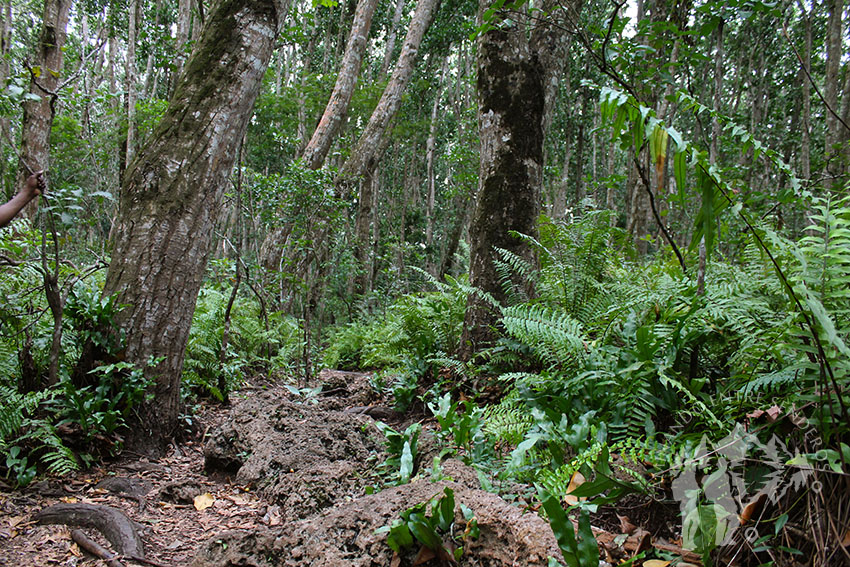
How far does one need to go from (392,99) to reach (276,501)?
8.52 m

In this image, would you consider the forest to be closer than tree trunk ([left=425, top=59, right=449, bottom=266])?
Yes

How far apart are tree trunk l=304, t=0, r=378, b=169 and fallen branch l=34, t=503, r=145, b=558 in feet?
22.3

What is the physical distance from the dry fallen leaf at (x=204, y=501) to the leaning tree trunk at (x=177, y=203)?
0.71 m

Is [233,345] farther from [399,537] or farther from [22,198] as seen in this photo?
[399,537]

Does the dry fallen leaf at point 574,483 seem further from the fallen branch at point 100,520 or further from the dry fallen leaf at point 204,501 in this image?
the dry fallen leaf at point 204,501

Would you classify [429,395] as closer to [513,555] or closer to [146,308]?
[146,308]

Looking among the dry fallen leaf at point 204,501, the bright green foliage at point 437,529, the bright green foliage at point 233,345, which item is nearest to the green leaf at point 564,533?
the bright green foliage at point 437,529

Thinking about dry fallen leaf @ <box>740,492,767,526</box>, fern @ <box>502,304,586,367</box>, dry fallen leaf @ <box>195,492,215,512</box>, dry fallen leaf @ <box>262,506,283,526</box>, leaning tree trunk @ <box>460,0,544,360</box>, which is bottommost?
dry fallen leaf @ <box>195,492,215,512</box>

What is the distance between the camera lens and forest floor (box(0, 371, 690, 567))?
5.68 ft

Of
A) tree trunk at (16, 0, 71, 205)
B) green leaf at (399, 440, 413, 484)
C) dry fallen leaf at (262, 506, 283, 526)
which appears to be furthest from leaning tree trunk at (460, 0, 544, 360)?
tree trunk at (16, 0, 71, 205)

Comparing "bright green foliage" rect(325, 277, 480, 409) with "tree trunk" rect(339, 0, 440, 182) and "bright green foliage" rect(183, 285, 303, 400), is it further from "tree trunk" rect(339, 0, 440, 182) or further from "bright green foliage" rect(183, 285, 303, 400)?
"tree trunk" rect(339, 0, 440, 182)

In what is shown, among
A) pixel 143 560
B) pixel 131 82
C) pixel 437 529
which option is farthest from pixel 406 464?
pixel 131 82

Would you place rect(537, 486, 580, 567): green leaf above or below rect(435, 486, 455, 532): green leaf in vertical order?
above

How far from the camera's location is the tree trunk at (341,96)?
871 centimetres
